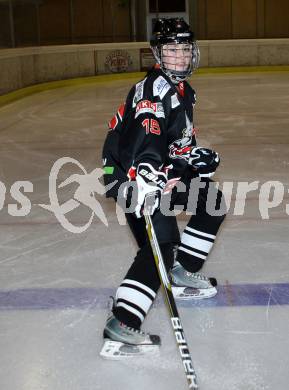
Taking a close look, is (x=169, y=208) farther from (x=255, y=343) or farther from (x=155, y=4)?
(x=155, y=4)

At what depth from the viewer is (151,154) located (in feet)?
6.31

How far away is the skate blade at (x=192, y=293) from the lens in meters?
2.47

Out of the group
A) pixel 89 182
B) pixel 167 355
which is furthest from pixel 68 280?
pixel 89 182

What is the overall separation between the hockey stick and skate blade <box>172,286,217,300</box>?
1.58ft

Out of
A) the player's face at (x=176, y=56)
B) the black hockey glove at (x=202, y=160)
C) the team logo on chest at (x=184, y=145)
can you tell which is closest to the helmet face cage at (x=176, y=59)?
the player's face at (x=176, y=56)

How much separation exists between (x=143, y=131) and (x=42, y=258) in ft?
4.17

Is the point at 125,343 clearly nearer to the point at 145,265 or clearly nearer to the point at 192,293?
the point at 145,265

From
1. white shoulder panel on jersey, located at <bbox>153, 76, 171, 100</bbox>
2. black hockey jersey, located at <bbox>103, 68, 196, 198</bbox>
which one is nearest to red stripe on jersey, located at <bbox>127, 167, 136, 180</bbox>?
black hockey jersey, located at <bbox>103, 68, 196, 198</bbox>

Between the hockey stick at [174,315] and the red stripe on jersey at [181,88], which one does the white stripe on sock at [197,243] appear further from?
the red stripe on jersey at [181,88]

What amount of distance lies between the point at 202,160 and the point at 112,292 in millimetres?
706

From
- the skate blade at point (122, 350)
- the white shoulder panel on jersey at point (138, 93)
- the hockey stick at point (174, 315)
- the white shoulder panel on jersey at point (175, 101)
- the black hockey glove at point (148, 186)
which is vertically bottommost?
the skate blade at point (122, 350)

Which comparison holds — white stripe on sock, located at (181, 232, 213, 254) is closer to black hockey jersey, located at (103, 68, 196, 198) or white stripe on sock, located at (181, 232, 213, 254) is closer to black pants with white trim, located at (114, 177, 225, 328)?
black pants with white trim, located at (114, 177, 225, 328)

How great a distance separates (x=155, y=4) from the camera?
1595 cm

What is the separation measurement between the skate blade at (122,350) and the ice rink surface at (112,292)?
3 cm
